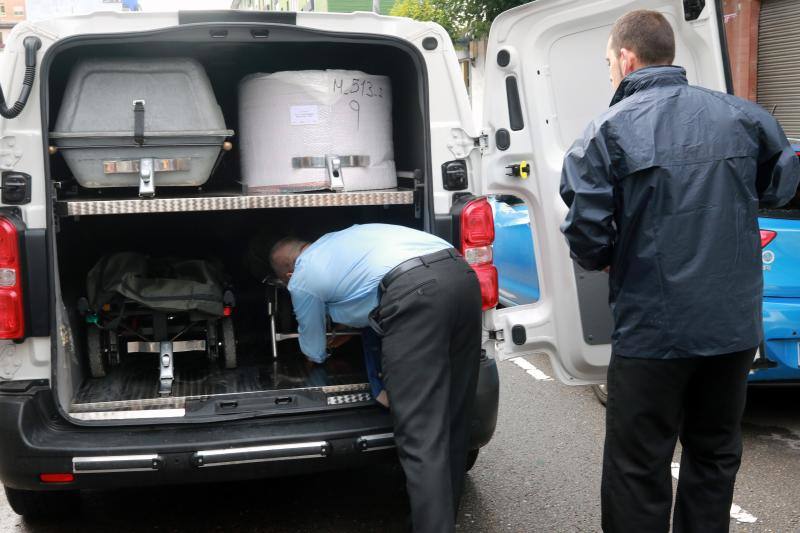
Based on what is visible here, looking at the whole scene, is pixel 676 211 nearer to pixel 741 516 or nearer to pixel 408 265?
pixel 408 265

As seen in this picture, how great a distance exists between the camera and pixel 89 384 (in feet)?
13.7

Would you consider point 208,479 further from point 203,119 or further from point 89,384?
point 203,119

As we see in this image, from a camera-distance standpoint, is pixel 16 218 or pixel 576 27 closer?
pixel 16 218

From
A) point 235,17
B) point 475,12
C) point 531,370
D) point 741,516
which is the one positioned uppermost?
point 475,12

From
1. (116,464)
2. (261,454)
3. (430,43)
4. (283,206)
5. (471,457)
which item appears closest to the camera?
(116,464)

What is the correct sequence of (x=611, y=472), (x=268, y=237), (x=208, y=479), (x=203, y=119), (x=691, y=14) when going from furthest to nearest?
(x=268, y=237) < (x=203, y=119) < (x=691, y=14) < (x=208, y=479) < (x=611, y=472)

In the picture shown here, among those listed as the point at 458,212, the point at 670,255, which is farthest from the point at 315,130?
the point at 670,255

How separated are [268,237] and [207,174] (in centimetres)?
105

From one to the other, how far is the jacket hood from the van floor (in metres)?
1.77

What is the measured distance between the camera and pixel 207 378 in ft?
14.3

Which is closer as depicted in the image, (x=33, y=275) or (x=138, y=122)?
(x=33, y=275)

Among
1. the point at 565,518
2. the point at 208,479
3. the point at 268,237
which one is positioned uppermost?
the point at 268,237

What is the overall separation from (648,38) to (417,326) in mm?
1339

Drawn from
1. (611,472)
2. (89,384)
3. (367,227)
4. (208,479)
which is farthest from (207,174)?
(611,472)
